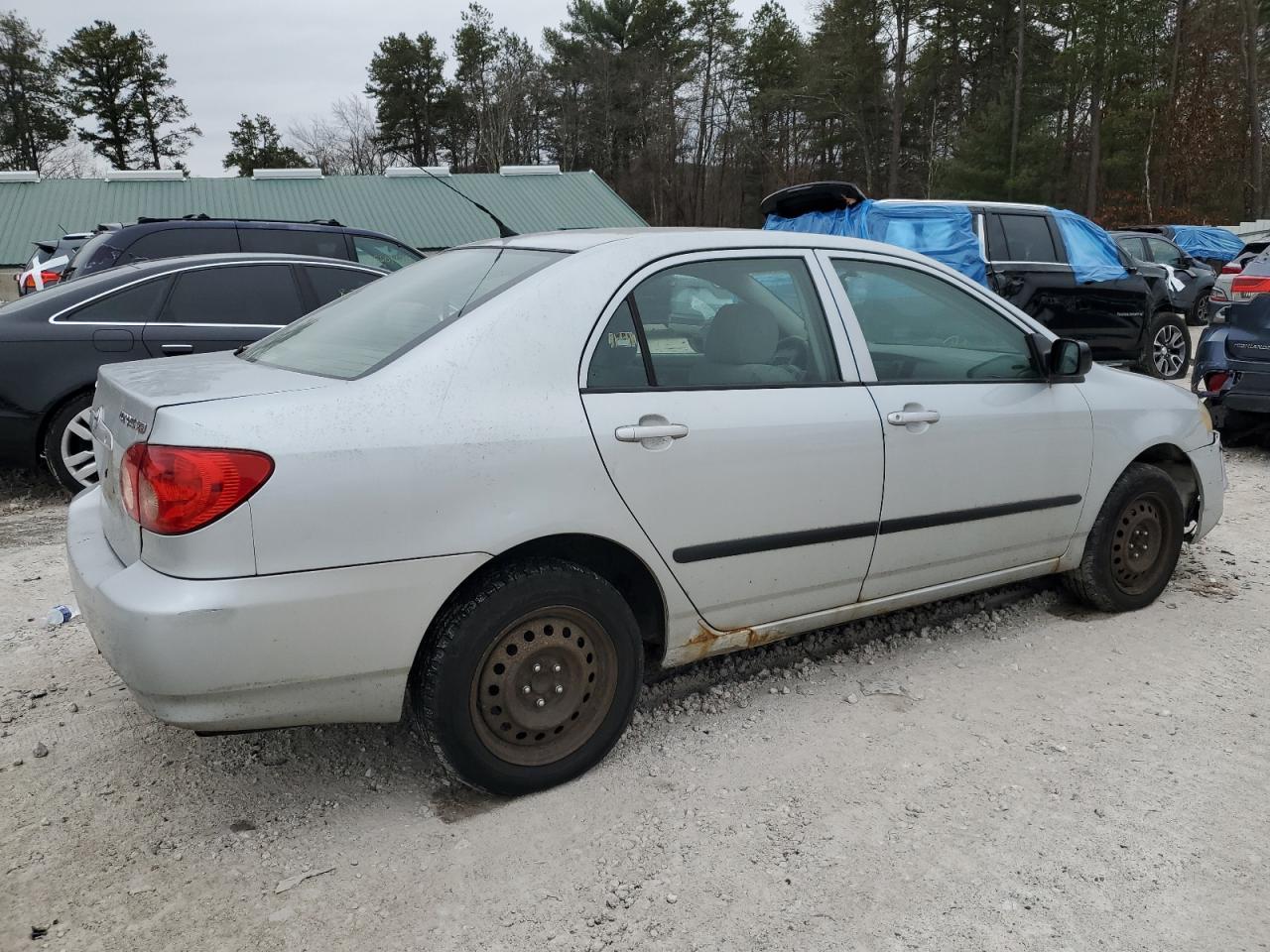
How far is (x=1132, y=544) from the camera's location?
4.21 metres

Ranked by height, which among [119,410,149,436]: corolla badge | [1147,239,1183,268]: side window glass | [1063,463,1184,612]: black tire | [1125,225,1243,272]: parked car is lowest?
[1063,463,1184,612]: black tire

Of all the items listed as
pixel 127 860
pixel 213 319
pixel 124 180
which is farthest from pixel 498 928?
pixel 124 180

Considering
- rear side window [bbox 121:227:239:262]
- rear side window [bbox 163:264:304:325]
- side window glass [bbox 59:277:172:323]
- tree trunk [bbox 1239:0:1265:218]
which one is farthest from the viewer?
tree trunk [bbox 1239:0:1265:218]

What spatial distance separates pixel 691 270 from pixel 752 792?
64.2 inches

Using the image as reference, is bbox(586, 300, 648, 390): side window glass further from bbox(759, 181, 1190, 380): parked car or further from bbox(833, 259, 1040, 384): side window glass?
bbox(759, 181, 1190, 380): parked car

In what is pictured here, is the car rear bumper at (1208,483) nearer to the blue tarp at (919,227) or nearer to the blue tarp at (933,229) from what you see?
the blue tarp at (919,227)

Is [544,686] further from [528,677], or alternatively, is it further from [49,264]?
[49,264]

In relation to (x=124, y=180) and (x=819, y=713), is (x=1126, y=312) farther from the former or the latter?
(x=124, y=180)

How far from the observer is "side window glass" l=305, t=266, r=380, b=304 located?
6.95m

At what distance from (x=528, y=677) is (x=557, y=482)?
57 cm

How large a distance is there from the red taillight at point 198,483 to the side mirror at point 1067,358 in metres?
2.90

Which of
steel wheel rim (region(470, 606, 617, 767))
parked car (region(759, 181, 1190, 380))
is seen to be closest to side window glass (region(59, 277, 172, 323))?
steel wheel rim (region(470, 606, 617, 767))

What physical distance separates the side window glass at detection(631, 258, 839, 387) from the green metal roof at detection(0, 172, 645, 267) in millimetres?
24354

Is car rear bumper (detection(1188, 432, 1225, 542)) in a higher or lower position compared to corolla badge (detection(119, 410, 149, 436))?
lower
